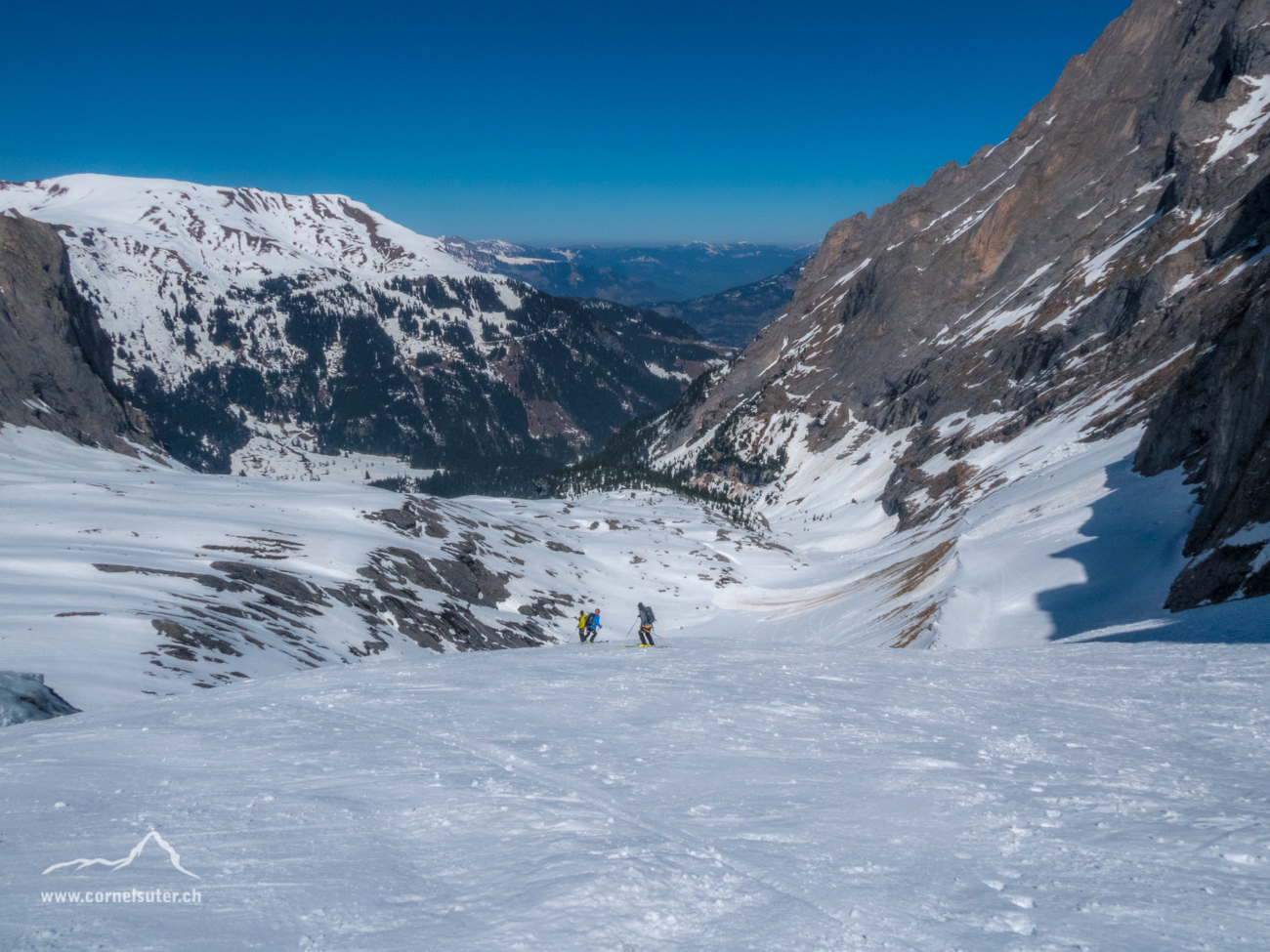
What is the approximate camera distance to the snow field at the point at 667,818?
21.9ft

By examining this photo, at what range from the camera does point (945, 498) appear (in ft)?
305

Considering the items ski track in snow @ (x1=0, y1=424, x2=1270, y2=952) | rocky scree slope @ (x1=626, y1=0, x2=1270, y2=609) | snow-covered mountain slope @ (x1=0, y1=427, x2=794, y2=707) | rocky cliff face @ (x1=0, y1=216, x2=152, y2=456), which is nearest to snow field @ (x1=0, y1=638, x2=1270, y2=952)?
ski track in snow @ (x1=0, y1=424, x2=1270, y2=952)

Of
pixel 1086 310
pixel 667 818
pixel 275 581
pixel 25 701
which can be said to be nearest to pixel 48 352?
pixel 275 581

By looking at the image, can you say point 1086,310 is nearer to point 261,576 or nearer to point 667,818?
point 261,576

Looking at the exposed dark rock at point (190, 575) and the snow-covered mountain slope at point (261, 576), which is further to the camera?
the exposed dark rock at point (190, 575)

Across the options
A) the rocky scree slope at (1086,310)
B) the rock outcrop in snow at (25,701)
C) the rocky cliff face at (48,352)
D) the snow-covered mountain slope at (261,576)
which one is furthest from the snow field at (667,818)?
the rocky cliff face at (48,352)

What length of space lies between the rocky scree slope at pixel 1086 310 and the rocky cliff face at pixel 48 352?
106 meters

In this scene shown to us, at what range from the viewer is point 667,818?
9.16 m

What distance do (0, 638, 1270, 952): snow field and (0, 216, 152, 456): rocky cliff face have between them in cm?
9997

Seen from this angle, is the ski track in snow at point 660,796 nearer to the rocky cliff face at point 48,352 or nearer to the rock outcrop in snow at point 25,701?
the rock outcrop in snow at point 25,701

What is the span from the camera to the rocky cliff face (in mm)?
91812

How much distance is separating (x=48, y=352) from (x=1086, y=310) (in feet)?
477

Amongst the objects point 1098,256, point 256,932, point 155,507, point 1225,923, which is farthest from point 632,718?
point 1098,256

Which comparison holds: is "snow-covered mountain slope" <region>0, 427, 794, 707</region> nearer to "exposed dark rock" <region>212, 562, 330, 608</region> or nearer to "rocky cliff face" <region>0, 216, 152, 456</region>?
"exposed dark rock" <region>212, 562, 330, 608</region>
